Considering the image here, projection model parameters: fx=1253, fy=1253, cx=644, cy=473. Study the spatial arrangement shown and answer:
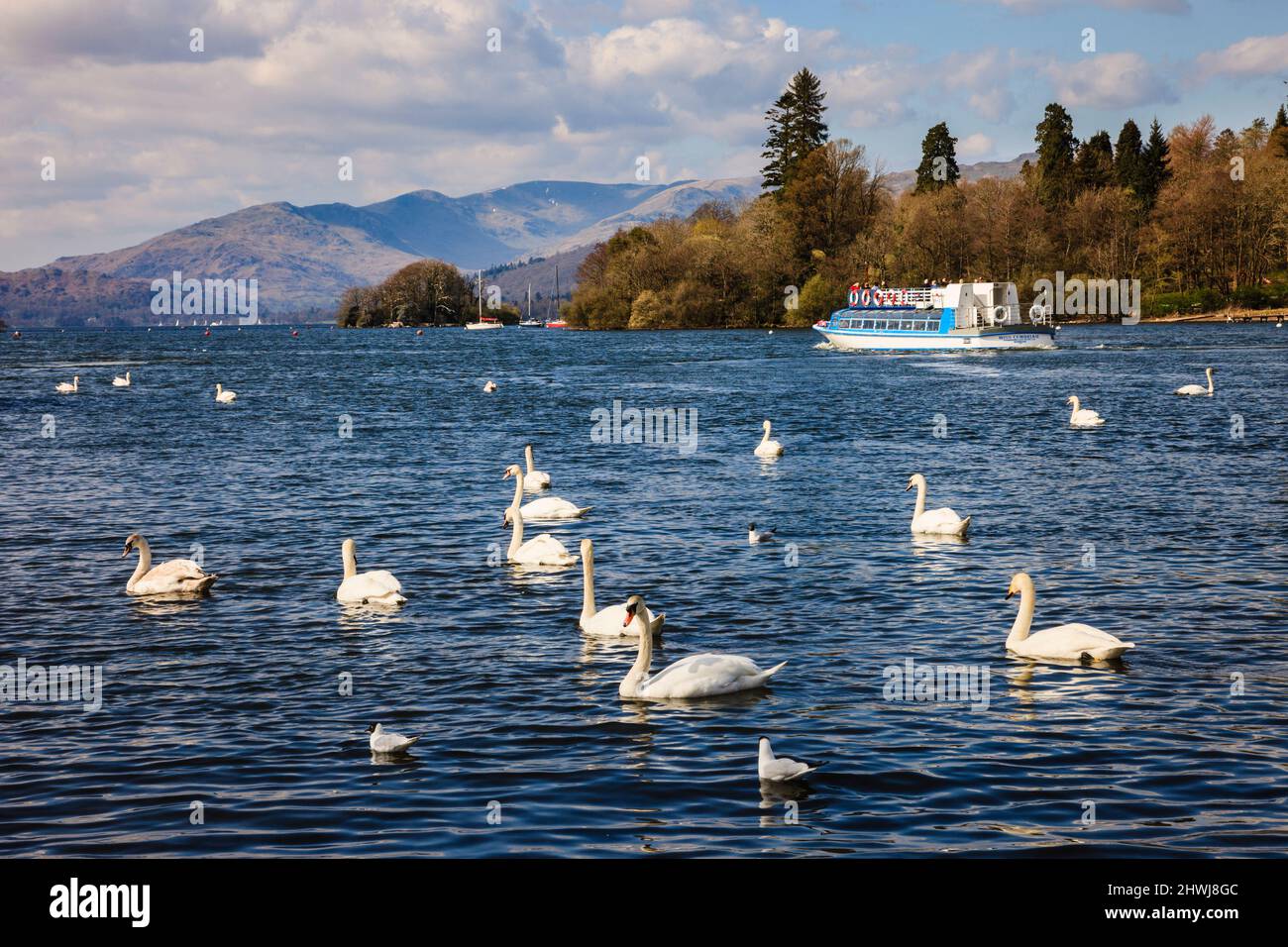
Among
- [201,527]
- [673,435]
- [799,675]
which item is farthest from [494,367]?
[799,675]

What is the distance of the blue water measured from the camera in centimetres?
1201

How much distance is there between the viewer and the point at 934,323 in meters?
112

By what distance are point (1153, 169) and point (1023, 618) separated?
157375mm

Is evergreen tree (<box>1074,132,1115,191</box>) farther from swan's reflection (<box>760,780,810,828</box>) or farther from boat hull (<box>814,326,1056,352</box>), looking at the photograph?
swan's reflection (<box>760,780,810,828</box>)

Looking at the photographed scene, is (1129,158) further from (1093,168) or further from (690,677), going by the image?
(690,677)

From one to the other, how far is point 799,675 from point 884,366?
7604 cm

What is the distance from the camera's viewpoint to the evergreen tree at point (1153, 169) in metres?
157

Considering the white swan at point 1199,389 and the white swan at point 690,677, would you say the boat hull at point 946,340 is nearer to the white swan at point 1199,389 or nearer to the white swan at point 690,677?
the white swan at point 1199,389

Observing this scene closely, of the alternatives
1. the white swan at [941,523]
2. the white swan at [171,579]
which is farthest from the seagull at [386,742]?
the white swan at [941,523]

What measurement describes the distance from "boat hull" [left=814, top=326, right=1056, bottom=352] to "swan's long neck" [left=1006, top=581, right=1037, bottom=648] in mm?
91873

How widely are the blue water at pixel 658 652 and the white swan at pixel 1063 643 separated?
25 centimetres

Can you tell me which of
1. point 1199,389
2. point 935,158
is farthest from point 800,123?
point 1199,389

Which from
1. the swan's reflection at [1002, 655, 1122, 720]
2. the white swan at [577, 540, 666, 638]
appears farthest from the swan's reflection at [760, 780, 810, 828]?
the white swan at [577, 540, 666, 638]
